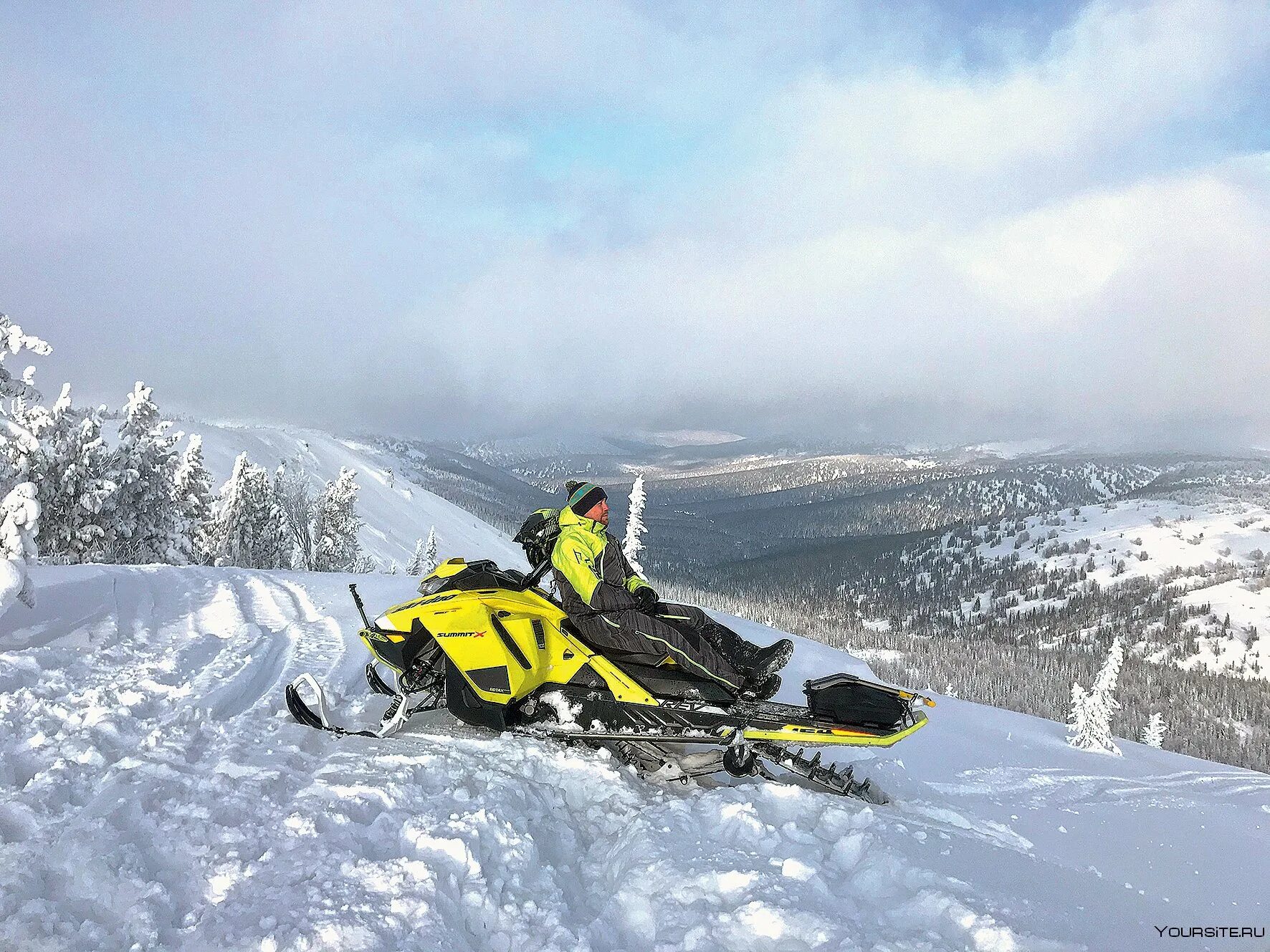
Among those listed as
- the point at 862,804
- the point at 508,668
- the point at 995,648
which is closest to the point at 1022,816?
the point at 862,804

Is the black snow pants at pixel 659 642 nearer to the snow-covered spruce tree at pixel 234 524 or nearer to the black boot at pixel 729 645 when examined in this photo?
the black boot at pixel 729 645

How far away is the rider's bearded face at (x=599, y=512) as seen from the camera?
5906 mm

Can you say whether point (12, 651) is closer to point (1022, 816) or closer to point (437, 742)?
point (437, 742)

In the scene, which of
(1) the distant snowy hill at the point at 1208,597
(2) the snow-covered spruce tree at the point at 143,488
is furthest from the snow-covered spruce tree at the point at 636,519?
(1) the distant snowy hill at the point at 1208,597

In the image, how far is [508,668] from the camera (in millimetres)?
5758

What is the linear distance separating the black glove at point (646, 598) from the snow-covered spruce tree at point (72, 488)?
77.8 ft

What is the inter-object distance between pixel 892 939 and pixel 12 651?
704cm

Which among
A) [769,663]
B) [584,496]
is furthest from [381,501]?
[769,663]

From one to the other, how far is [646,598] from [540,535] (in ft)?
3.94

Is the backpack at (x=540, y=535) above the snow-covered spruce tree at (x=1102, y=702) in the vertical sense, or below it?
above

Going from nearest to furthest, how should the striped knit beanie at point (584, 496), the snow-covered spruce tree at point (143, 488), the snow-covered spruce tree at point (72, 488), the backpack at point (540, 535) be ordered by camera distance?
the striped knit beanie at point (584, 496)
the backpack at point (540, 535)
the snow-covered spruce tree at point (72, 488)
the snow-covered spruce tree at point (143, 488)

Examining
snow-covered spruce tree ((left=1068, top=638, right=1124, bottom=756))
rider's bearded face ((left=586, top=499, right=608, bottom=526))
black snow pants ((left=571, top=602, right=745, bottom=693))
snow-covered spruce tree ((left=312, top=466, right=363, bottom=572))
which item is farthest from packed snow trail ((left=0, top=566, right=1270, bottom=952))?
snow-covered spruce tree ((left=312, top=466, right=363, bottom=572))

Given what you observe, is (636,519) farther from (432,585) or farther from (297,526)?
(432,585)

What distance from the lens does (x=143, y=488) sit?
25984 mm
